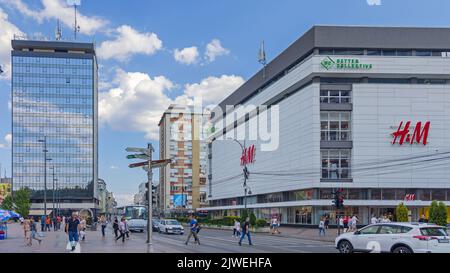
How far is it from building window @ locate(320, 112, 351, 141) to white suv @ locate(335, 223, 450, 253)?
4318 centimetres

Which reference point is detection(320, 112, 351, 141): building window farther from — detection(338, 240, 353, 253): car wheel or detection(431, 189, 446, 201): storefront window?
detection(338, 240, 353, 253): car wheel

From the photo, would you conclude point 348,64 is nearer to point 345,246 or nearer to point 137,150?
point 345,246

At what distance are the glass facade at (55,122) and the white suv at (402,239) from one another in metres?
131

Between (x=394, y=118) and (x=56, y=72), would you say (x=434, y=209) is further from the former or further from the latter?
(x=56, y=72)

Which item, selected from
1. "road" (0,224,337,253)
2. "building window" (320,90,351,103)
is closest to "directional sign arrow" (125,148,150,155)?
"road" (0,224,337,253)

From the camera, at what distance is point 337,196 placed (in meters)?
37.1

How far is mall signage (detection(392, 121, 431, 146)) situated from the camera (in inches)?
2461

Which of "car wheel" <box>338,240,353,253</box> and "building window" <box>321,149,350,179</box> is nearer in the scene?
"car wheel" <box>338,240,353,253</box>

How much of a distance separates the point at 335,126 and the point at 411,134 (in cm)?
895

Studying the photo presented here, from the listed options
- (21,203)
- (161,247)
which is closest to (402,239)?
(161,247)

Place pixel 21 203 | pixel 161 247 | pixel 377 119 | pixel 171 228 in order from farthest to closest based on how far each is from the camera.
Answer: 1. pixel 21 203
2. pixel 377 119
3. pixel 171 228
4. pixel 161 247

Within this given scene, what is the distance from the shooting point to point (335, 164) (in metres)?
63.4
